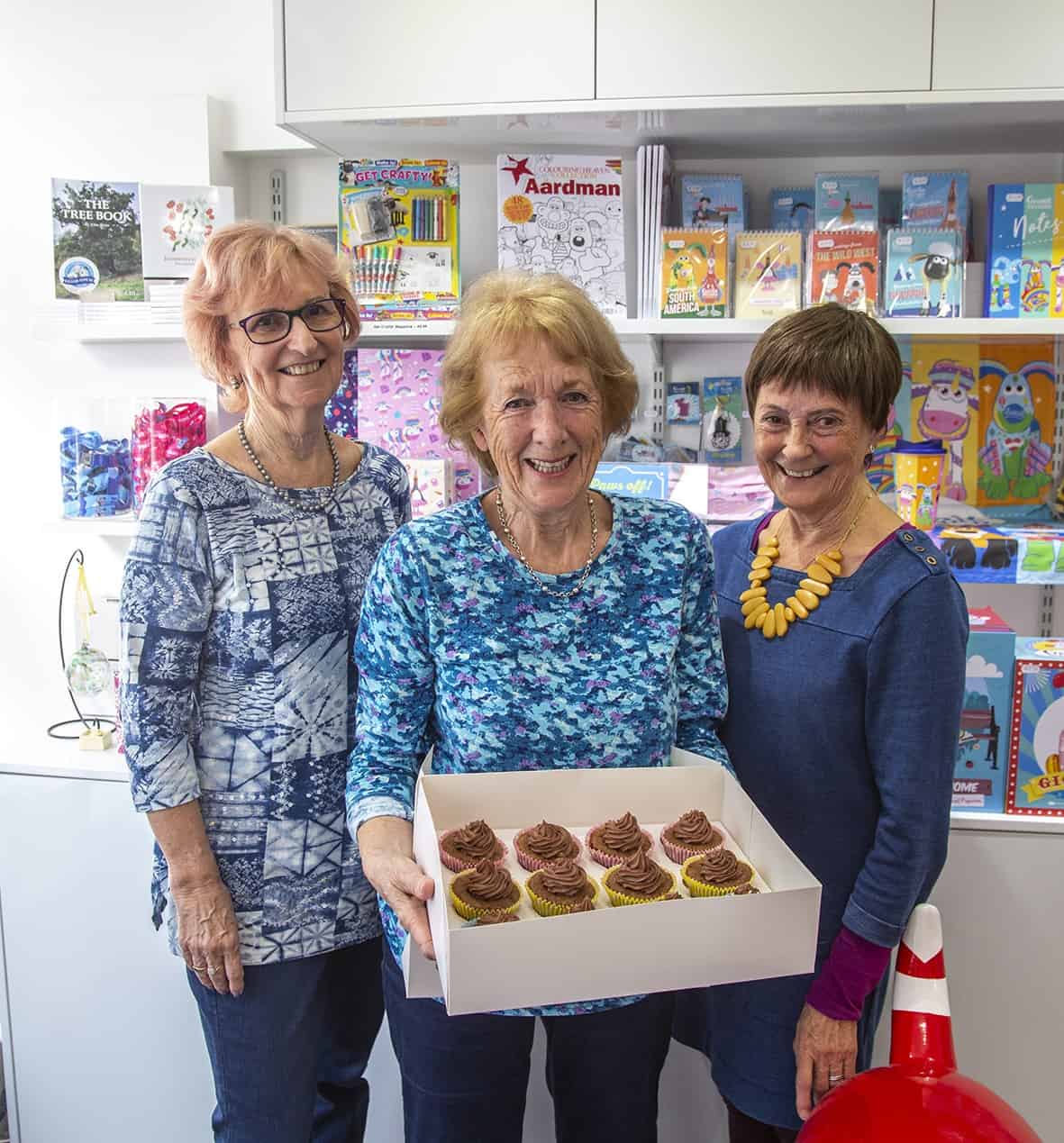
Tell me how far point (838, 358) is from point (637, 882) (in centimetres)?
77

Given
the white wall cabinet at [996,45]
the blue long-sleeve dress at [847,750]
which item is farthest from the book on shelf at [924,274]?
the blue long-sleeve dress at [847,750]

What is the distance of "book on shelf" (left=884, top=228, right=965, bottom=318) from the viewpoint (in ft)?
7.20

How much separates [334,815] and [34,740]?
1.30 m

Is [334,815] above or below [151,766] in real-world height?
below

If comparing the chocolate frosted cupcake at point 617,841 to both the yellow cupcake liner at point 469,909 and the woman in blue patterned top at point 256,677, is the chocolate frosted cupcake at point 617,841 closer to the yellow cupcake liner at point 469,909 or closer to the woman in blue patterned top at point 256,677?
the yellow cupcake liner at point 469,909

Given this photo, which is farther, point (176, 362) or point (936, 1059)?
point (176, 362)

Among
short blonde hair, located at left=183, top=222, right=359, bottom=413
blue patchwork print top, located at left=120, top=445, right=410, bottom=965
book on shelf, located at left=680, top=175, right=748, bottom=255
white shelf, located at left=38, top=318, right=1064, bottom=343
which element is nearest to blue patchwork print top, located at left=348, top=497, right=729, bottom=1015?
blue patchwork print top, located at left=120, top=445, right=410, bottom=965

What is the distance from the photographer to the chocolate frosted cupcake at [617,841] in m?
1.34

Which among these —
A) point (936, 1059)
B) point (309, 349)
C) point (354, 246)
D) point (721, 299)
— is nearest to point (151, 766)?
point (309, 349)

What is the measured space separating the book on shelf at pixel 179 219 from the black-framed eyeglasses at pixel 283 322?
89cm

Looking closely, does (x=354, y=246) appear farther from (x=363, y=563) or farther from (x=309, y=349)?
(x=363, y=563)

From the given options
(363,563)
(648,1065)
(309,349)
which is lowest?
(648,1065)

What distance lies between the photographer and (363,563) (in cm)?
169

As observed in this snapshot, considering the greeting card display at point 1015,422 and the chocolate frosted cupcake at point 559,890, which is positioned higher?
the greeting card display at point 1015,422
